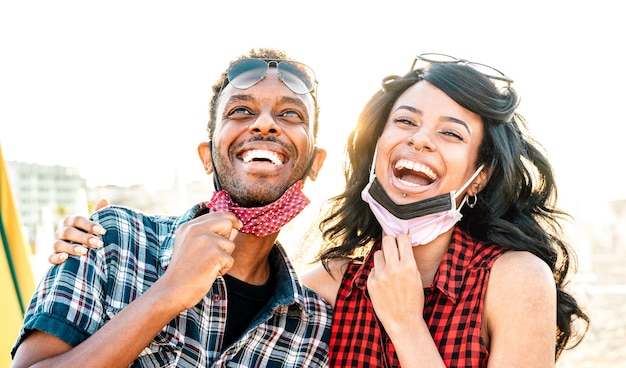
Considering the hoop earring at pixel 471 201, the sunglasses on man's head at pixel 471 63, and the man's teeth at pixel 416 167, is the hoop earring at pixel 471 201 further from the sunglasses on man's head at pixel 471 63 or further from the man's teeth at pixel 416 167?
the sunglasses on man's head at pixel 471 63

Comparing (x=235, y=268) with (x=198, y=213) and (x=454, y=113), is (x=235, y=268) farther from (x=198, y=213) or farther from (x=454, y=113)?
(x=454, y=113)

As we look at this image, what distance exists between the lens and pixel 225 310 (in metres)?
3.08

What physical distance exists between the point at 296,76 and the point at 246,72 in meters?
0.26

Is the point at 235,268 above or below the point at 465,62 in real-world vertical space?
below

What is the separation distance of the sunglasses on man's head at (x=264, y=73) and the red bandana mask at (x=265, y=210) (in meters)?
0.55

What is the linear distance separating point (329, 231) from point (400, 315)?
110 cm

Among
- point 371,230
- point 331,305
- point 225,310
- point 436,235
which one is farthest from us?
point 371,230

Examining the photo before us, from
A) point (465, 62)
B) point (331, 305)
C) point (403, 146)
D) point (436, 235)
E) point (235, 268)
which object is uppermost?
point (465, 62)

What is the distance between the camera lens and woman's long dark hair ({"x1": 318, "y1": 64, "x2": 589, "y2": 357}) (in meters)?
3.32

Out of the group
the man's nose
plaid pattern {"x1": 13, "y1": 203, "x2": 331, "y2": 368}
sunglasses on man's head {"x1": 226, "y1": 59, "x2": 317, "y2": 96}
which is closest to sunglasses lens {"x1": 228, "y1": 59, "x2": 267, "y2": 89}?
sunglasses on man's head {"x1": 226, "y1": 59, "x2": 317, "y2": 96}

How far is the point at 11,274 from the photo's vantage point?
13.6 feet

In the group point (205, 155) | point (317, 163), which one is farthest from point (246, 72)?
point (317, 163)

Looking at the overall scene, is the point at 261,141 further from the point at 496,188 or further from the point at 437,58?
the point at 496,188

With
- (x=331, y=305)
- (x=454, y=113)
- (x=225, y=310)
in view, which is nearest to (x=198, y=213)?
(x=225, y=310)
